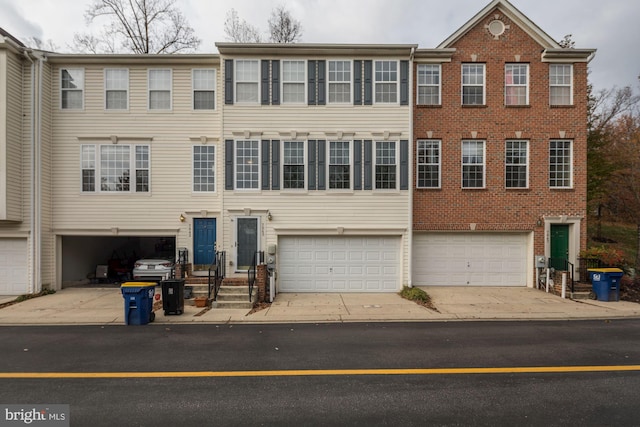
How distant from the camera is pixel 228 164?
1255 centimetres

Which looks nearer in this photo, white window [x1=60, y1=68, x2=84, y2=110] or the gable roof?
white window [x1=60, y1=68, x2=84, y2=110]

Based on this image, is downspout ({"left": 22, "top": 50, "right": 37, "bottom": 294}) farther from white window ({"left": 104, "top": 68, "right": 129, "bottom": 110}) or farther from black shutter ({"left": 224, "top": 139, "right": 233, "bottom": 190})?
black shutter ({"left": 224, "top": 139, "right": 233, "bottom": 190})

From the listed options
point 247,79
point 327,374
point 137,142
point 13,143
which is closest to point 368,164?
point 247,79

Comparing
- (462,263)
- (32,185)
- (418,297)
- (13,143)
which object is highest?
(13,143)

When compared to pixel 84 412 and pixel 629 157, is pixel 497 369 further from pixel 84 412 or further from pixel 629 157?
pixel 629 157

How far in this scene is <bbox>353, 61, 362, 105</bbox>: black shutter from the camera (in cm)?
1264

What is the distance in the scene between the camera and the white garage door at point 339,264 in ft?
41.9

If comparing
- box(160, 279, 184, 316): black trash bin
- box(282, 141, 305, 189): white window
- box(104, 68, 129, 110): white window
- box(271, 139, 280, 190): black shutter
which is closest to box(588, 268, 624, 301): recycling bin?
box(282, 141, 305, 189): white window

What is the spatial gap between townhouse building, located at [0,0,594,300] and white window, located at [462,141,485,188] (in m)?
0.07

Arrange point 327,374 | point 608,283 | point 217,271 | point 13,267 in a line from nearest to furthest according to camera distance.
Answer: point 327,374
point 608,283
point 217,271
point 13,267

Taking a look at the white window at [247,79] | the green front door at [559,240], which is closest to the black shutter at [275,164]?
the white window at [247,79]

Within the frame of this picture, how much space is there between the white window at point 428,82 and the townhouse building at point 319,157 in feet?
0.29

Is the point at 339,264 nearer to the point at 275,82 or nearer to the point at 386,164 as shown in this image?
the point at 386,164

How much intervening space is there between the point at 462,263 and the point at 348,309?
5.80 meters
